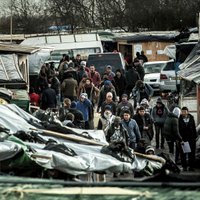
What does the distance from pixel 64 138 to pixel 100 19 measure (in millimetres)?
54921

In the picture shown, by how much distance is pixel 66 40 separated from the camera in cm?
4050

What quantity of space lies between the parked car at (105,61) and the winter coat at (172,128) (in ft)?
44.1

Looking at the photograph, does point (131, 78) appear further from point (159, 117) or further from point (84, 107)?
point (159, 117)

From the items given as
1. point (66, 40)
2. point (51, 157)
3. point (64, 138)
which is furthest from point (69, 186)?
point (66, 40)

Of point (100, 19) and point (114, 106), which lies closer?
point (114, 106)

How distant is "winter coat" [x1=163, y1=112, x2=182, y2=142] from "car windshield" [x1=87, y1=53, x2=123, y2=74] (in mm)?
13502

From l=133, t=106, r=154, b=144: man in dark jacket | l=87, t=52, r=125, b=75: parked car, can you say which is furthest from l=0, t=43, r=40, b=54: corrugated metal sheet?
l=87, t=52, r=125, b=75: parked car

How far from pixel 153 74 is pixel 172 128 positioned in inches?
598

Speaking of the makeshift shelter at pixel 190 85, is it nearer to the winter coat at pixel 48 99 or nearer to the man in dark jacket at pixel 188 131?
the man in dark jacket at pixel 188 131

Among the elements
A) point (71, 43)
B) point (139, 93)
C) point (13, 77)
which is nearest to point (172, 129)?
point (13, 77)

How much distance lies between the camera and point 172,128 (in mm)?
17516

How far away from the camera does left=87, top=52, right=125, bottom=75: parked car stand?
31484 millimetres

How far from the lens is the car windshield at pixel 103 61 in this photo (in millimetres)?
31516

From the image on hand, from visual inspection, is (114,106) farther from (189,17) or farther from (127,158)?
(189,17)
